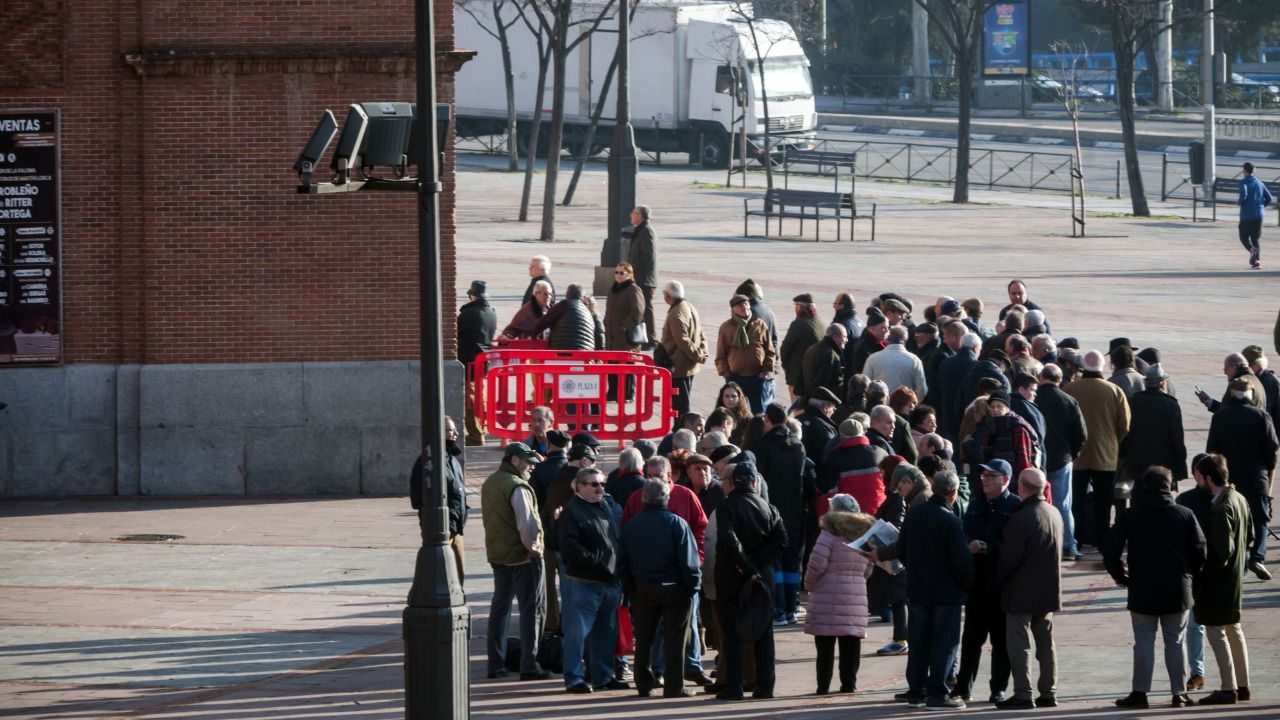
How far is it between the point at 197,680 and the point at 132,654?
30.4 inches

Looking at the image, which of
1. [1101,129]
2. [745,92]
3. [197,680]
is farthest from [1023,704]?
[1101,129]

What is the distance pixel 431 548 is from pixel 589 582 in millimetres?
2164

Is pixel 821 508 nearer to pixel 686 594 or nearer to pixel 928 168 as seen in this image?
pixel 686 594

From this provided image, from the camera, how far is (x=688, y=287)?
2853cm

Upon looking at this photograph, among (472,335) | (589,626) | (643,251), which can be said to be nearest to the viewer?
(589,626)

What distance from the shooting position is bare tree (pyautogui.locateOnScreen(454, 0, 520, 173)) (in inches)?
1795

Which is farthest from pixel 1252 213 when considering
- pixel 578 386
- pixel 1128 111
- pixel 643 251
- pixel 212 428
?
pixel 212 428

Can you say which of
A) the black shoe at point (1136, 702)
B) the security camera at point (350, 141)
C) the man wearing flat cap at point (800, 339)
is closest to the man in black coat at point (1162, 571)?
the black shoe at point (1136, 702)

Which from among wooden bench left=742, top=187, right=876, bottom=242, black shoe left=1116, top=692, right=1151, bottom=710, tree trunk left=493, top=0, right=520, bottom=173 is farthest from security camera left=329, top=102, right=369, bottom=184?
tree trunk left=493, top=0, right=520, bottom=173

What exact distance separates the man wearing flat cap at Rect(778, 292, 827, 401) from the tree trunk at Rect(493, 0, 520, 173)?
27.3 metres

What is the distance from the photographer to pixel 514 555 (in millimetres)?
11758

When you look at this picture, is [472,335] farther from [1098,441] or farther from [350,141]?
[350,141]

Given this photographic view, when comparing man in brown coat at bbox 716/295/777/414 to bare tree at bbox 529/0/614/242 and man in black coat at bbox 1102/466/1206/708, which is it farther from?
bare tree at bbox 529/0/614/242

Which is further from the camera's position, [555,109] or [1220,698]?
[555,109]
